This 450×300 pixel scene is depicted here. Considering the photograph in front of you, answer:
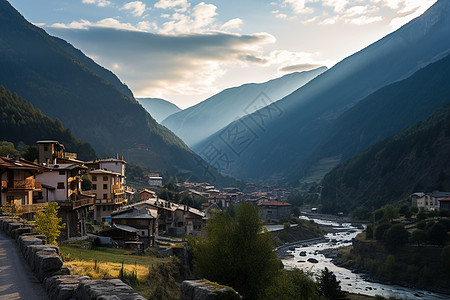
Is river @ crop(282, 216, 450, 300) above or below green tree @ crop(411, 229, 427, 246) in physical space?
below

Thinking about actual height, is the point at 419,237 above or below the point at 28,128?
below

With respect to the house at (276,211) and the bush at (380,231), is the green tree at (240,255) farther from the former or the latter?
the house at (276,211)

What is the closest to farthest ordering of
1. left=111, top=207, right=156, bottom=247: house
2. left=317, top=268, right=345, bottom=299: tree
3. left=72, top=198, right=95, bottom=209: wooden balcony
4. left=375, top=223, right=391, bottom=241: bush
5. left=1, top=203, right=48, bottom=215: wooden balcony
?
1. left=1, top=203, right=48, bottom=215: wooden balcony
2. left=72, top=198, right=95, bottom=209: wooden balcony
3. left=317, top=268, right=345, bottom=299: tree
4. left=111, top=207, right=156, bottom=247: house
5. left=375, top=223, right=391, bottom=241: bush

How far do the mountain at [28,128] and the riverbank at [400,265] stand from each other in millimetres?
90957

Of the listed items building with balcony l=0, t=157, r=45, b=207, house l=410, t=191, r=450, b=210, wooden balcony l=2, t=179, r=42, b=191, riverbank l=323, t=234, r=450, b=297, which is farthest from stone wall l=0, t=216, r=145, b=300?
house l=410, t=191, r=450, b=210

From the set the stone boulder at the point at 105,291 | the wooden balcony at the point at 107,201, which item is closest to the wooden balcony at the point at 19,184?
the wooden balcony at the point at 107,201

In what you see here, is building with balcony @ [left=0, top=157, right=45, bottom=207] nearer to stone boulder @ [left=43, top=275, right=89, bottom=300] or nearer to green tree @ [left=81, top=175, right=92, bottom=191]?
green tree @ [left=81, top=175, right=92, bottom=191]

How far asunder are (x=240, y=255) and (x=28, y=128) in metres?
121

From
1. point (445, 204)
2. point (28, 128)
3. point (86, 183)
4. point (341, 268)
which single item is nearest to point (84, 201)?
point (86, 183)

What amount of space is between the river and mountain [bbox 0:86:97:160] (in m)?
79.6

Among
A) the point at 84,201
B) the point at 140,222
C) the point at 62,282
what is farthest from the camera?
the point at 140,222

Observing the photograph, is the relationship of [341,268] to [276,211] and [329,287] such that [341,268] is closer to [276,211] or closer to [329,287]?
[329,287]

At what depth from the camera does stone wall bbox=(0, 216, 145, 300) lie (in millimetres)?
8219

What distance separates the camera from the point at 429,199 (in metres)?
106
